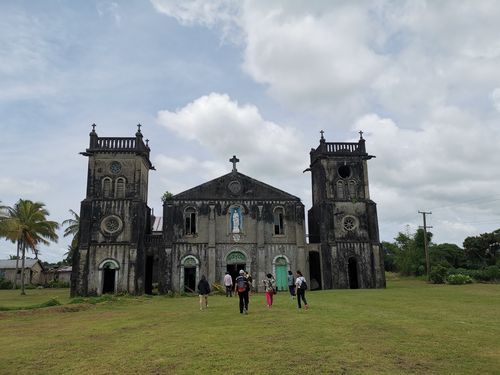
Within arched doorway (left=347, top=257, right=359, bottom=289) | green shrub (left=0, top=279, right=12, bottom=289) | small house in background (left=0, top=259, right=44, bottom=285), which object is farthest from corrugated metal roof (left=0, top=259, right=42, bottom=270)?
arched doorway (left=347, top=257, right=359, bottom=289)

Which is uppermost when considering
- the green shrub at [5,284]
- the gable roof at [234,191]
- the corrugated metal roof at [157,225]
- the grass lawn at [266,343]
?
the gable roof at [234,191]

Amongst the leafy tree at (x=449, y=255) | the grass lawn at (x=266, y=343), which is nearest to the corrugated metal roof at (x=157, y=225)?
the grass lawn at (x=266, y=343)

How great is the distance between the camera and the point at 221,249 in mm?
32438

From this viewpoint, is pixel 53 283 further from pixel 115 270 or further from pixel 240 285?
pixel 240 285

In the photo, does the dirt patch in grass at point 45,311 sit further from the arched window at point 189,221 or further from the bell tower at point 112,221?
the arched window at point 189,221

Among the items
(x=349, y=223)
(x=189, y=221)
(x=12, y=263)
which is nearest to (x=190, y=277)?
(x=189, y=221)

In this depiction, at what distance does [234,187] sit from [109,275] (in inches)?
433

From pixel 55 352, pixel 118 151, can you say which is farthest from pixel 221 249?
pixel 55 352

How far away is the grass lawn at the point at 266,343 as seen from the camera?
7.64 m

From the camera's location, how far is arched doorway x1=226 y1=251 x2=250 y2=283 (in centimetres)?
3234

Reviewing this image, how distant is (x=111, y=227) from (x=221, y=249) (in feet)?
26.4

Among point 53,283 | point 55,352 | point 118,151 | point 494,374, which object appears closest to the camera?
point 494,374

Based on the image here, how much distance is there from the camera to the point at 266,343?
9.51 meters

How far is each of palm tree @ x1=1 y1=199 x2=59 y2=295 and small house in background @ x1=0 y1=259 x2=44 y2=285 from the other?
15802 millimetres
